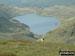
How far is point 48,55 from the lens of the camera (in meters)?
25.3

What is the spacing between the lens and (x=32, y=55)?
81.3ft

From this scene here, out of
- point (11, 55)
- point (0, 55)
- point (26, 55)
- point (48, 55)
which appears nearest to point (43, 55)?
point (48, 55)

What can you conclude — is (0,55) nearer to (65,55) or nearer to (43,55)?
(43,55)

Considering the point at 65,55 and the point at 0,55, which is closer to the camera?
the point at 65,55

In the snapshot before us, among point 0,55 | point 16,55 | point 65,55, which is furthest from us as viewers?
point 16,55

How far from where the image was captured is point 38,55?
82.2 ft

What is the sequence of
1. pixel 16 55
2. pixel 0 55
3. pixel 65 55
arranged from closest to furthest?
1. pixel 65 55
2. pixel 0 55
3. pixel 16 55

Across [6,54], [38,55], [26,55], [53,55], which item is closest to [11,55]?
[6,54]

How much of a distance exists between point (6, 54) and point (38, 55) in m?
4.54

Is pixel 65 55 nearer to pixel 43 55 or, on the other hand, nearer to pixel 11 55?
pixel 43 55

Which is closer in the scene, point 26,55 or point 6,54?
point 6,54

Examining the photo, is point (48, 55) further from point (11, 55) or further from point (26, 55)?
point (11, 55)

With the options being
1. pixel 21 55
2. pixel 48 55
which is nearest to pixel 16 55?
pixel 21 55

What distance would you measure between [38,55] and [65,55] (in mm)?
5721
